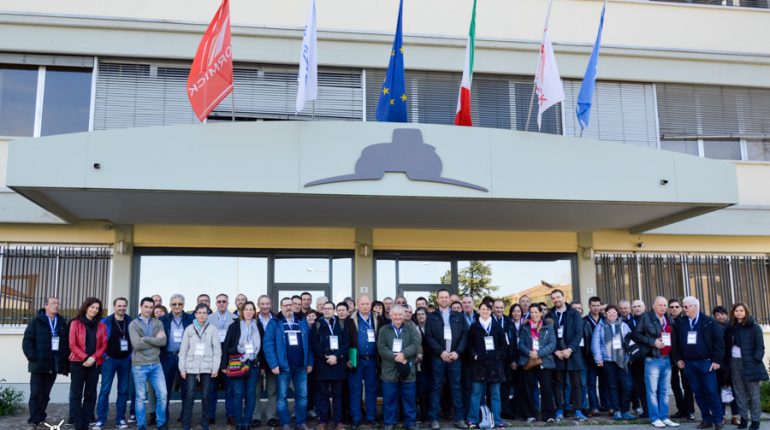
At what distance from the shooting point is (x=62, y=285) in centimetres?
1224

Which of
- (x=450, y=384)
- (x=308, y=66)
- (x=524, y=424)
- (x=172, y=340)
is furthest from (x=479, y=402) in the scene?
(x=308, y=66)

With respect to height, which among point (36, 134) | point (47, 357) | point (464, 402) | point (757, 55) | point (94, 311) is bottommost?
point (464, 402)

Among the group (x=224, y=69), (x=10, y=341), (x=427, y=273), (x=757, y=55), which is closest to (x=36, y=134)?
(x=10, y=341)

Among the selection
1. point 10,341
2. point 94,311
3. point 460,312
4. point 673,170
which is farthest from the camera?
point 10,341

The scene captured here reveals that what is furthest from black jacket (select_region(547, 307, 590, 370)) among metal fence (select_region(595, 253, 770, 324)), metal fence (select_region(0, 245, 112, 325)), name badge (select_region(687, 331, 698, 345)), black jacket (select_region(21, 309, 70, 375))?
metal fence (select_region(0, 245, 112, 325))

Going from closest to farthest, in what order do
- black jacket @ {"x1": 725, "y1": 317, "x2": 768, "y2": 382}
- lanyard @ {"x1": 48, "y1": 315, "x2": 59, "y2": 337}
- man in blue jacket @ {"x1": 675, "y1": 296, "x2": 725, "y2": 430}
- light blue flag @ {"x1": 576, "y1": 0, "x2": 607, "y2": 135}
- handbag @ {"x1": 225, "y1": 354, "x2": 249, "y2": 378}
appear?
handbag @ {"x1": 225, "y1": 354, "x2": 249, "y2": 378}, black jacket @ {"x1": 725, "y1": 317, "x2": 768, "y2": 382}, man in blue jacket @ {"x1": 675, "y1": 296, "x2": 725, "y2": 430}, lanyard @ {"x1": 48, "y1": 315, "x2": 59, "y2": 337}, light blue flag @ {"x1": 576, "y1": 0, "x2": 607, "y2": 135}

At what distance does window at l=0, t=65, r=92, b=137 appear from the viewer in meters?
12.9

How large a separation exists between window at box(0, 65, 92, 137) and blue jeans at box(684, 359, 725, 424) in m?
11.0

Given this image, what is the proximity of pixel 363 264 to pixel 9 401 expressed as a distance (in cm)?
619

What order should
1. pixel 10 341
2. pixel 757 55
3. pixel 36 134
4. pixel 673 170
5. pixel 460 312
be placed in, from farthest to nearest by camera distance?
pixel 757 55
pixel 36 134
pixel 10 341
pixel 673 170
pixel 460 312

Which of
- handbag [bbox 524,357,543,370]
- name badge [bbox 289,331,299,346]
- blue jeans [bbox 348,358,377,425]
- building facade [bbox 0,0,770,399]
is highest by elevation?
building facade [bbox 0,0,770,399]

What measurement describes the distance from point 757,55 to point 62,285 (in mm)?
14822

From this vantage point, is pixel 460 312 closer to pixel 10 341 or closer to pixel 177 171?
pixel 177 171

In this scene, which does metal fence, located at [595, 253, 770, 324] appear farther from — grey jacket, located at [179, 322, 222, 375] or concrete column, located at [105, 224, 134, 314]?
concrete column, located at [105, 224, 134, 314]
